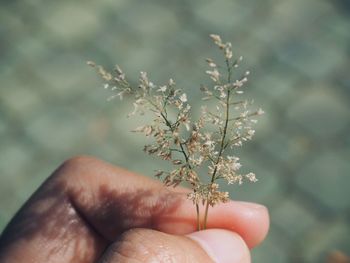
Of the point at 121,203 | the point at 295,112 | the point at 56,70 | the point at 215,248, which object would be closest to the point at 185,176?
the point at 215,248

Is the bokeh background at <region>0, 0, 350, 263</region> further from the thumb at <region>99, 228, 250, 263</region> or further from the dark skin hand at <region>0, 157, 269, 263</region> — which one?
the thumb at <region>99, 228, 250, 263</region>

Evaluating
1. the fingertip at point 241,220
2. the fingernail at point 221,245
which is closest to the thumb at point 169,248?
the fingernail at point 221,245

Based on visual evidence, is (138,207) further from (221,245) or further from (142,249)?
(142,249)

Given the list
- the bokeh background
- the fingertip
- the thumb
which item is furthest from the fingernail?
the bokeh background

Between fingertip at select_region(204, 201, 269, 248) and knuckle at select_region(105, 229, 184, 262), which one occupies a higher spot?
fingertip at select_region(204, 201, 269, 248)

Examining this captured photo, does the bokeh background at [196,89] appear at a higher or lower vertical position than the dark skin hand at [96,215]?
higher

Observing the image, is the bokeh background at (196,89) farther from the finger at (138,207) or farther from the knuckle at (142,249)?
the knuckle at (142,249)
